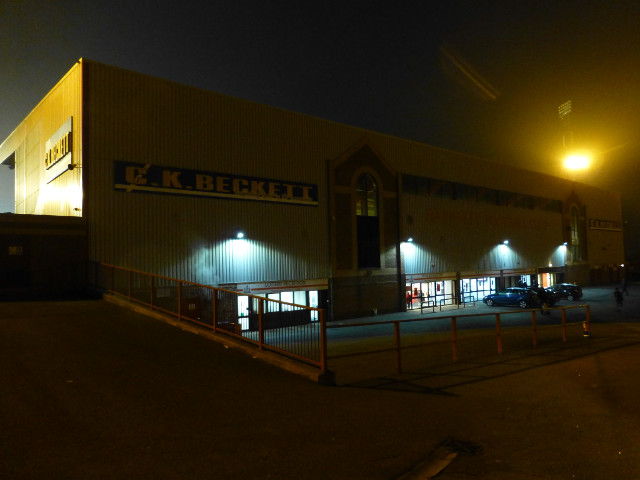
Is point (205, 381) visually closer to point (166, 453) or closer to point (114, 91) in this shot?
point (166, 453)

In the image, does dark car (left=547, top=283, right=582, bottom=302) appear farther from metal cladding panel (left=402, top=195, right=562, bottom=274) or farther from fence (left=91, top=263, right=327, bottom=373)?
fence (left=91, top=263, right=327, bottom=373)

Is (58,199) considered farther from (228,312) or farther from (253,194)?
(228,312)

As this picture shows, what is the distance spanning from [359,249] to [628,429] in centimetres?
2147

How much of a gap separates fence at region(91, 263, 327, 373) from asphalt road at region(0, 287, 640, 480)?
752mm

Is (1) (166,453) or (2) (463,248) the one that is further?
(2) (463,248)

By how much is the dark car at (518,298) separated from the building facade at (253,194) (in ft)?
9.48

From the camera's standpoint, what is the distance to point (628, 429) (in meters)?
6.21

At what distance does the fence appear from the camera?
31.4 feet

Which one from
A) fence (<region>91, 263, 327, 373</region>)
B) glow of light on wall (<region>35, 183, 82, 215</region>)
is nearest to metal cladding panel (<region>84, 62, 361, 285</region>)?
glow of light on wall (<region>35, 183, 82, 215</region>)

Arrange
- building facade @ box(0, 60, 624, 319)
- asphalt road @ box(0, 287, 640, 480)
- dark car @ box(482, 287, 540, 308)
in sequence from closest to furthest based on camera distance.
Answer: asphalt road @ box(0, 287, 640, 480) → building facade @ box(0, 60, 624, 319) → dark car @ box(482, 287, 540, 308)

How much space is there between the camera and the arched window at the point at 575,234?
49.8 m

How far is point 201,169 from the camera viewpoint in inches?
831

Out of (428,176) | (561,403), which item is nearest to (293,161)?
(428,176)

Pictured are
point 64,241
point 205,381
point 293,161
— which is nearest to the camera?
point 205,381
